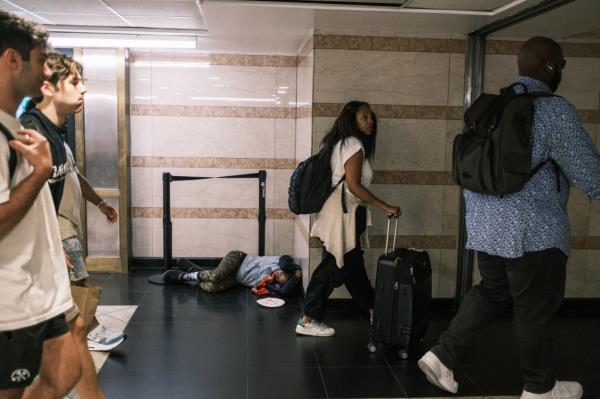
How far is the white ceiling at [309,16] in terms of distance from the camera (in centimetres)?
394

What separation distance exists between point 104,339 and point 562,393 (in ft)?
9.41

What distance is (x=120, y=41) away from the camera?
5.46 m

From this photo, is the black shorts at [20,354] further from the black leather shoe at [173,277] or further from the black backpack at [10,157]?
the black leather shoe at [173,277]

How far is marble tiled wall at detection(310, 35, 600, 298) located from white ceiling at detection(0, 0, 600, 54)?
17 centimetres

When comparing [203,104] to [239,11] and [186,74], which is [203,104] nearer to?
[186,74]

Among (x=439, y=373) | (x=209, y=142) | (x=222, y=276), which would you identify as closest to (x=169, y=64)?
(x=209, y=142)

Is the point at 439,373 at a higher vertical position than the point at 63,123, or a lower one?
lower

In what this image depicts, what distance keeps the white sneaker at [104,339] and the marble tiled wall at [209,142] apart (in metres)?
2.48

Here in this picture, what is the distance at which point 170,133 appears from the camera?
633 centimetres

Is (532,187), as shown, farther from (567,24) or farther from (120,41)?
(120,41)

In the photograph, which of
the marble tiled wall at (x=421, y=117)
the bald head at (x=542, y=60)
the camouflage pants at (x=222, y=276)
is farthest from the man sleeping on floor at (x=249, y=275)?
the bald head at (x=542, y=60)

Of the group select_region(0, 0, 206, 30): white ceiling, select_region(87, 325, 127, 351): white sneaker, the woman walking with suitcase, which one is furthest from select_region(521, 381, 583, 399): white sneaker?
select_region(0, 0, 206, 30): white ceiling

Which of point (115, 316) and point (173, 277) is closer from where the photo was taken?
point (115, 316)

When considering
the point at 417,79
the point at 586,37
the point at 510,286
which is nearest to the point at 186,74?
the point at 417,79
